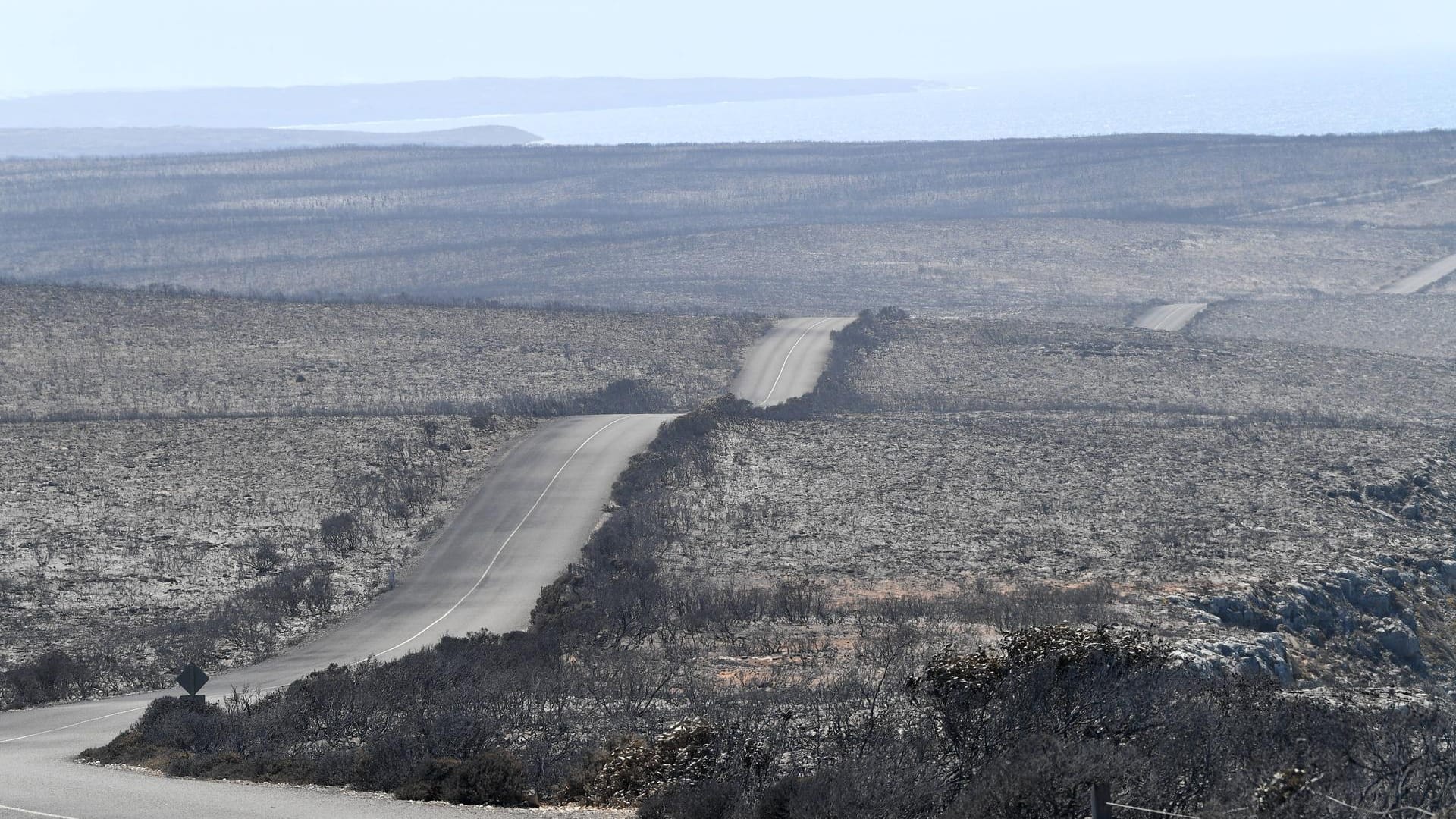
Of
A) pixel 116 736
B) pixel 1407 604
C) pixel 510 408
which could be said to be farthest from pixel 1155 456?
pixel 116 736

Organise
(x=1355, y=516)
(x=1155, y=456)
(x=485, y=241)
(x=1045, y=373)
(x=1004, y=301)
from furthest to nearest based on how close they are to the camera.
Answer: (x=485, y=241), (x=1004, y=301), (x=1045, y=373), (x=1155, y=456), (x=1355, y=516)

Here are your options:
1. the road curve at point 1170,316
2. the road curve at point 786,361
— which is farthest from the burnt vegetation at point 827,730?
the road curve at point 1170,316

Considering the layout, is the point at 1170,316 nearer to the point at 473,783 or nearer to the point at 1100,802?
the point at 473,783

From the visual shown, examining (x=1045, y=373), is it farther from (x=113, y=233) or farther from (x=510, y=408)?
(x=113, y=233)

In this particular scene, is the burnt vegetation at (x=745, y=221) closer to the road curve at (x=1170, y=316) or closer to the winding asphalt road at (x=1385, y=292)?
the winding asphalt road at (x=1385, y=292)

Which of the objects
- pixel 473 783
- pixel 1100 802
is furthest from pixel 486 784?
pixel 1100 802

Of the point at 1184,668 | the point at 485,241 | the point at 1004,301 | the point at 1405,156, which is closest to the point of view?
the point at 1184,668
